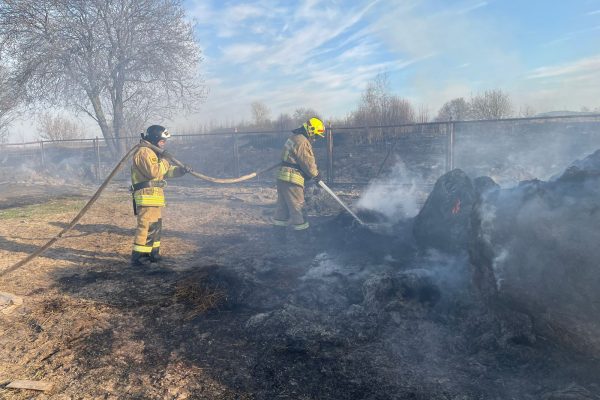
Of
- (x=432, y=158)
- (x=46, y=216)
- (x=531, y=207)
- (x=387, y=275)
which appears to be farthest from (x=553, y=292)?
(x=432, y=158)

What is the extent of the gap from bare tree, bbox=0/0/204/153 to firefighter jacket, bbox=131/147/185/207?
36.8ft

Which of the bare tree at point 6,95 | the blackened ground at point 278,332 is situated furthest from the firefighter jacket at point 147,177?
the bare tree at point 6,95

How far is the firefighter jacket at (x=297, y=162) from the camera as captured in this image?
6412mm

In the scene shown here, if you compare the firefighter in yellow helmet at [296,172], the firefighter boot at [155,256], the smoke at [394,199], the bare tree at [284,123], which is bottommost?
the firefighter boot at [155,256]

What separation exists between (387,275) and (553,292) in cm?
159

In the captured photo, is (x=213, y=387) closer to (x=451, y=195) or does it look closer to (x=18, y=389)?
(x=18, y=389)

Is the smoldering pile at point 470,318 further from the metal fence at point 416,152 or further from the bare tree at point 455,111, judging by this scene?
the bare tree at point 455,111

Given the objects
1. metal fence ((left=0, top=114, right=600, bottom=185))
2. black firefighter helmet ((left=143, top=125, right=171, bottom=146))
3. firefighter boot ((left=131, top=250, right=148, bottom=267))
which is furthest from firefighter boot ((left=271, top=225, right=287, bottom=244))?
metal fence ((left=0, top=114, right=600, bottom=185))

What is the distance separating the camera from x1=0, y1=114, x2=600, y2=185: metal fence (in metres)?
11.2

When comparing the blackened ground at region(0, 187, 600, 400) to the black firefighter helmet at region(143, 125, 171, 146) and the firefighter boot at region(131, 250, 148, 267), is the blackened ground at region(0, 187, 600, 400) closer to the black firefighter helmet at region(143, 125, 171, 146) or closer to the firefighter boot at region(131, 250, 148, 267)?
the firefighter boot at region(131, 250, 148, 267)

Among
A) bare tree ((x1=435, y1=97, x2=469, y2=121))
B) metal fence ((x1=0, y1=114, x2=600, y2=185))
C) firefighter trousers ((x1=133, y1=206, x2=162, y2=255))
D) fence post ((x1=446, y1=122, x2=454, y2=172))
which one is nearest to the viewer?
firefighter trousers ((x1=133, y1=206, x2=162, y2=255))

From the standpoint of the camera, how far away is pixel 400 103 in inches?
738

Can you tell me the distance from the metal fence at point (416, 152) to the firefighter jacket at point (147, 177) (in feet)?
21.0

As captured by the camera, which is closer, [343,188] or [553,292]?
[553,292]
